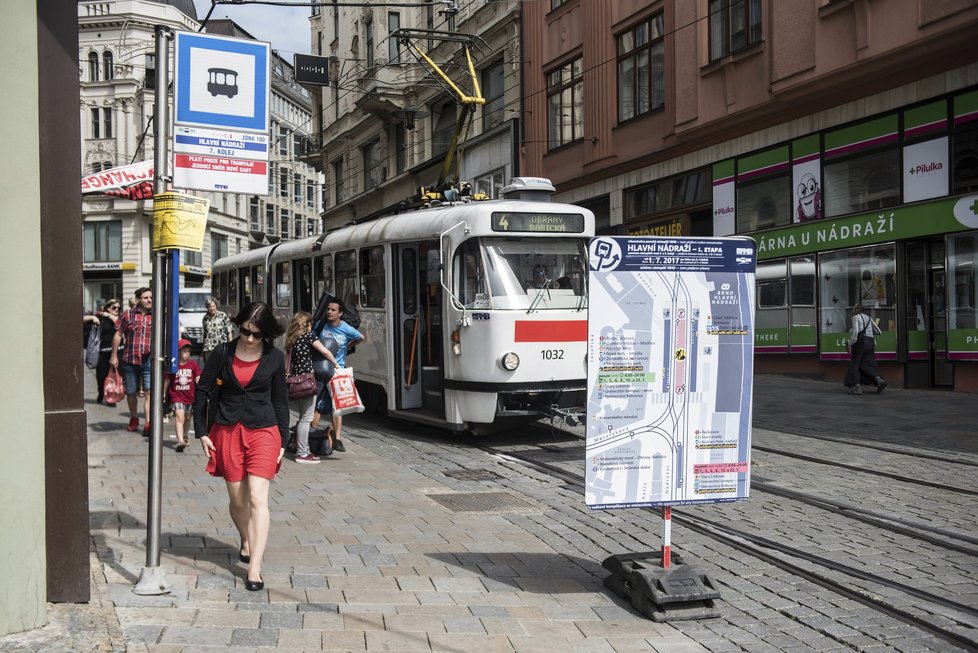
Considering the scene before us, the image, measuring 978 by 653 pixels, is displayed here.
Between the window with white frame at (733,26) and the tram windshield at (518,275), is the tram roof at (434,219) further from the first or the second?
the window with white frame at (733,26)

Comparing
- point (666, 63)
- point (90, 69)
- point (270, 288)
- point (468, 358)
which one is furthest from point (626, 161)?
point (90, 69)

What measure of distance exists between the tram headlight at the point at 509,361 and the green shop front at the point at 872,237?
921 centimetres

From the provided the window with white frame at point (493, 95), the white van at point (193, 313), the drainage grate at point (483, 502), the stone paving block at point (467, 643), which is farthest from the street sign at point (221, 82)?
the white van at point (193, 313)

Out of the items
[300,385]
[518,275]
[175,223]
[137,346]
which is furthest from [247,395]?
[137,346]

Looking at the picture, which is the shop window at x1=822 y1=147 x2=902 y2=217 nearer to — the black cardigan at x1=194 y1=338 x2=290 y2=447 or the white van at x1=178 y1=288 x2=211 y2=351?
the black cardigan at x1=194 y1=338 x2=290 y2=447

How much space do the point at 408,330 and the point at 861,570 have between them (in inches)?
308

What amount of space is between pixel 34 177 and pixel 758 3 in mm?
17996

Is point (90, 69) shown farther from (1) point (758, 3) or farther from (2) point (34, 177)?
(2) point (34, 177)

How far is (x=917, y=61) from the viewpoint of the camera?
54.6 feet

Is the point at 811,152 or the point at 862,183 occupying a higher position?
the point at 811,152

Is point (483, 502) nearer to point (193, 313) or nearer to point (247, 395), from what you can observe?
point (247, 395)

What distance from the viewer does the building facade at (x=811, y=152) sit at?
16.6 metres

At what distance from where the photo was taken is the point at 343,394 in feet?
35.5

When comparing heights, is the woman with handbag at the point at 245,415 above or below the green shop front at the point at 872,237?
below
